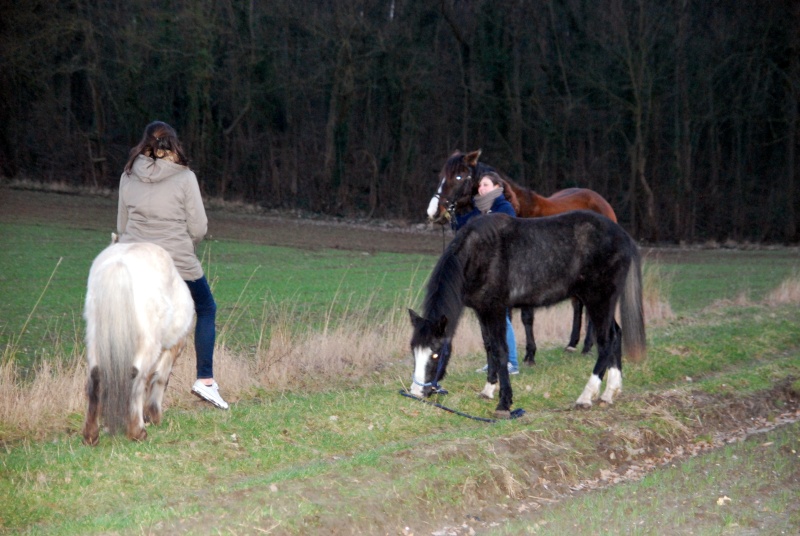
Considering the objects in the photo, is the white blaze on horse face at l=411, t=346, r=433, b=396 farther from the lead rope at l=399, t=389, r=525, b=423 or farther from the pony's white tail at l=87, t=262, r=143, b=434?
the pony's white tail at l=87, t=262, r=143, b=434

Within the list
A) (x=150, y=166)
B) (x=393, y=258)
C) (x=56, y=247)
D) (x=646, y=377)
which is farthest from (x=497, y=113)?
(x=150, y=166)

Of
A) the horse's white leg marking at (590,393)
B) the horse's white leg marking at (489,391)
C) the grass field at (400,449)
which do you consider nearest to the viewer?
the grass field at (400,449)

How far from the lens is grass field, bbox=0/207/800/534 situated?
18.0 ft

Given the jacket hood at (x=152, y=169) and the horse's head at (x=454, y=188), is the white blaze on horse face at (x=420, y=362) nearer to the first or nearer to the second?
the horse's head at (x=454, y=188)

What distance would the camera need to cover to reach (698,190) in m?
42.7

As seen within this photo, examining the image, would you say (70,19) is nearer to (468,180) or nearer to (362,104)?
(362,104)

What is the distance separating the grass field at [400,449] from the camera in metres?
5.49

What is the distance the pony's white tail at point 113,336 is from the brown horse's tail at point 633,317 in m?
5.12

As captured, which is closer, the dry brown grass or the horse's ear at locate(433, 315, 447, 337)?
the horse's ear at locate(433, 315, 447, 337)

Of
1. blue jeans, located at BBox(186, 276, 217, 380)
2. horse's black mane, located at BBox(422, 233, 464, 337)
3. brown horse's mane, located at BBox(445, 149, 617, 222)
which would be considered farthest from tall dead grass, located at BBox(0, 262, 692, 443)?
brown horse's mane, located at BBox(445, 149, 617, 222)

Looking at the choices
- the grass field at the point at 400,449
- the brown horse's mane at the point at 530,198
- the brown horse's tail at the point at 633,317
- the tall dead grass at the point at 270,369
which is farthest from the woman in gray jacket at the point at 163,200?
the brown horse's tail at the point at 633,317

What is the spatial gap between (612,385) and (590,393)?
0.37 m

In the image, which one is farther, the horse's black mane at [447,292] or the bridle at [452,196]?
the bridle at [452,196]

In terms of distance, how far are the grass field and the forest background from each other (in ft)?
85.1
